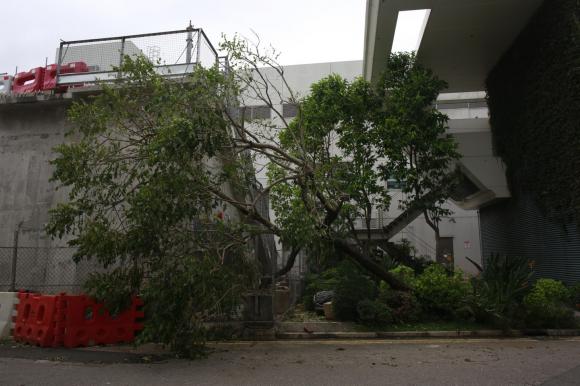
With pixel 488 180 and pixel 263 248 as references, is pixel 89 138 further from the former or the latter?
pixel 488 180

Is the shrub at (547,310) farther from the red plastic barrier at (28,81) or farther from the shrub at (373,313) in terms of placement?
the red plastic barrier at (28,81)

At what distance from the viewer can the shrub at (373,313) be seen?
989 centimetres

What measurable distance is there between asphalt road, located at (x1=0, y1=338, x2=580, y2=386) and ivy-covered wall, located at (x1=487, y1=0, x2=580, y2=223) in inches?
189

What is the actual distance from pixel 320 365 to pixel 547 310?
5563 mm

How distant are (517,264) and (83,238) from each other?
9634 millimetres

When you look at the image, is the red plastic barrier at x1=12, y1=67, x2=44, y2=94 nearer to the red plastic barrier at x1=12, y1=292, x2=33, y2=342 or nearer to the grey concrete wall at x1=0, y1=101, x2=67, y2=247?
the grey concrete wall at x1=0, y1=101, x2=67, y2=247

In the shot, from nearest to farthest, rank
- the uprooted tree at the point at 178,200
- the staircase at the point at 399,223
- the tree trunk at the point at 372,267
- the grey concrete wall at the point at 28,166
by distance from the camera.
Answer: the uprooted tree at the point at 178,200 < the tree trunk at the point at 372,267 < the grey concrete wall at the point at 28,166 < the staircase at the point at 399,223

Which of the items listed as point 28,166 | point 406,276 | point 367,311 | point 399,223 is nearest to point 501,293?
point 406,276

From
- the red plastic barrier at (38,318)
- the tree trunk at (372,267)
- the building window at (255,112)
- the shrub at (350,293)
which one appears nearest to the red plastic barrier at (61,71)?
the building window at (255,112)

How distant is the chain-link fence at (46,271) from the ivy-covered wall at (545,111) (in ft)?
38.8

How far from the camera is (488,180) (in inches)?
614

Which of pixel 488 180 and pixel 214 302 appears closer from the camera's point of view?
pixel 214 302

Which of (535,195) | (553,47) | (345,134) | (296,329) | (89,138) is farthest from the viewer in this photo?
(345,134)

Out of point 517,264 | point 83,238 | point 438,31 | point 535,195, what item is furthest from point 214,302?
point 438,31
